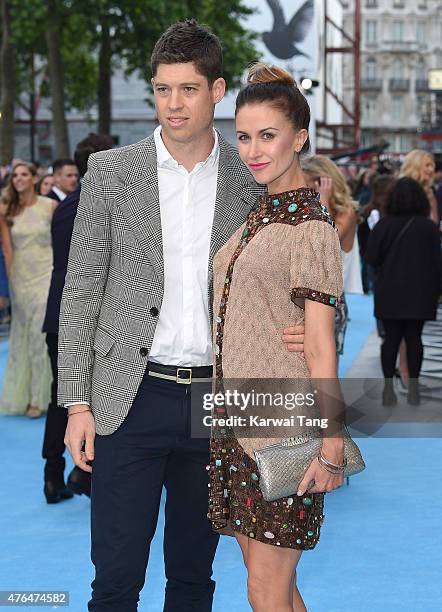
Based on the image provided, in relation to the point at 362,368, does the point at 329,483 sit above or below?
above

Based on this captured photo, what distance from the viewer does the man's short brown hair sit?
150 inches

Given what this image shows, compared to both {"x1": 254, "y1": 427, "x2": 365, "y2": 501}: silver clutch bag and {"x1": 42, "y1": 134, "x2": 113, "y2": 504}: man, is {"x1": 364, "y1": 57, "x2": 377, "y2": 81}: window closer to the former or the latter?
{"x1": 42, "y1": 134, "x2": 113, "y2": 504}: man

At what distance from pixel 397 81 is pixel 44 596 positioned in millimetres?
129546

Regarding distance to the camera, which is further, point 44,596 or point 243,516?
point 44,596

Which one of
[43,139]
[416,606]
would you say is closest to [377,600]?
[416,606]

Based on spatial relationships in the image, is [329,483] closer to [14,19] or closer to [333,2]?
[14,19]

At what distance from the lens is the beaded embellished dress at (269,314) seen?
135 inches

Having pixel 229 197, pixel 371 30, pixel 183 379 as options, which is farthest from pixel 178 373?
pixel 371 30

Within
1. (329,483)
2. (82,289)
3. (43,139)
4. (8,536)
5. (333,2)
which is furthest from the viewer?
(333,2)

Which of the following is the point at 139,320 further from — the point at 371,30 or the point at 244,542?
the point at 371,30

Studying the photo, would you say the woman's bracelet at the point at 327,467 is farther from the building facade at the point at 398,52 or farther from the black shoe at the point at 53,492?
the building facade at the point at 398,52

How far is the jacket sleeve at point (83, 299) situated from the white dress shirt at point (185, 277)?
0.65 ft

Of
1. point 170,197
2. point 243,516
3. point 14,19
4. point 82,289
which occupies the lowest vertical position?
point 243,516

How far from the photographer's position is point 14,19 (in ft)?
94.3
